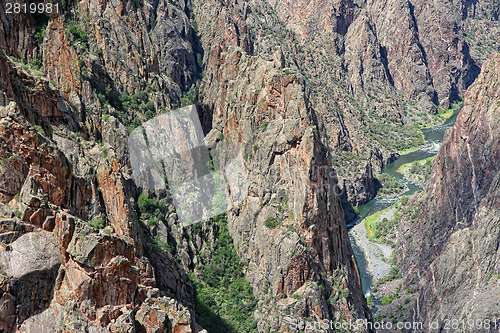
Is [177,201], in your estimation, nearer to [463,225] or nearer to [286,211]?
[286,211]

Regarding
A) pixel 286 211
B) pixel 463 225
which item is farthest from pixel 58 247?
pixel 463 225

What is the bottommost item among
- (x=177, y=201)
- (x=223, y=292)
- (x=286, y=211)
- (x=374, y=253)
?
(x=374, y=253)

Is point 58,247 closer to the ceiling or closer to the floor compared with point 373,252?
closer to the ceiling

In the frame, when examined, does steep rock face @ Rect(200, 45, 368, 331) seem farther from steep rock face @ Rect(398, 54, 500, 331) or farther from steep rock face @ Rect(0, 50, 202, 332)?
steep rock face @ Rect(0, 50, 202, 332)

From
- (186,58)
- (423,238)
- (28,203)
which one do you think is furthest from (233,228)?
(186,58)

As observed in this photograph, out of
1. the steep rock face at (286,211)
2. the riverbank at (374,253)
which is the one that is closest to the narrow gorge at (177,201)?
the steep rock face at (286,211)

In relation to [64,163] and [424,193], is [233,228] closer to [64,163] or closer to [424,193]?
[64,163]

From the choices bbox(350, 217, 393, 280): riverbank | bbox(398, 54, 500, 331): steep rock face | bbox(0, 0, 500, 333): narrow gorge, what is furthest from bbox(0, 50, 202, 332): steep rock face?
bbox(350, 217, 393, 280): riverbank

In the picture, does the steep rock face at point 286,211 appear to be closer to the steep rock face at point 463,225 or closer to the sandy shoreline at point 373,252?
the steep rock face at point 463,225
